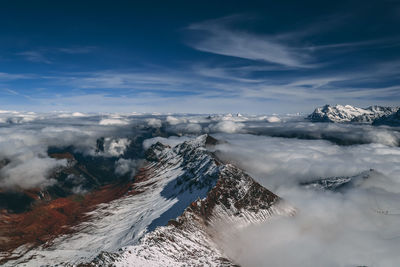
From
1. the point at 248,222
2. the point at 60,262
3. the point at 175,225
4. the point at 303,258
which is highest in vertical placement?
the point at 175,225

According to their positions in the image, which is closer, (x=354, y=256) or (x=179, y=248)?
(x=179, y=248)

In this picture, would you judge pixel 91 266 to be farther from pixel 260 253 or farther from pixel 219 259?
pixel 260 253

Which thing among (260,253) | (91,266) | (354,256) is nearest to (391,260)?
(354,256)

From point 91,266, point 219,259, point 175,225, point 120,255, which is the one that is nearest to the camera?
point 91,266

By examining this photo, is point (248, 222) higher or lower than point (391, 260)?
higher

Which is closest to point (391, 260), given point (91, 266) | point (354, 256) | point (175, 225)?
point (354, 256)

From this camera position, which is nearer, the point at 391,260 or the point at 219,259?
the point at 219,259

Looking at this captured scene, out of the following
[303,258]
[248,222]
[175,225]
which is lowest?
[303,258]

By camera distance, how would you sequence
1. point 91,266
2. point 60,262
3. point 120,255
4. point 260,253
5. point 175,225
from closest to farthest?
point 91,266 → point 120,255 → point 175,225 → point 260,253 → point 60,262

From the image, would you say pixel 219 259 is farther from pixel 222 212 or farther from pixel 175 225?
pixel 222 212
